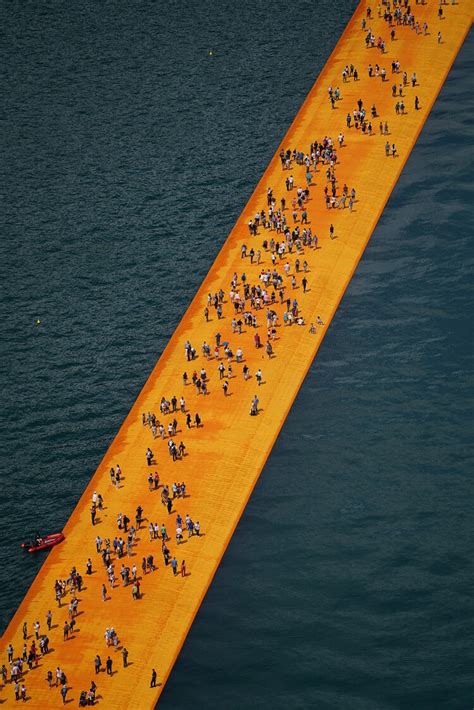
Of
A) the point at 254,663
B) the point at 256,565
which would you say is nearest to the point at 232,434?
the point at 256,565

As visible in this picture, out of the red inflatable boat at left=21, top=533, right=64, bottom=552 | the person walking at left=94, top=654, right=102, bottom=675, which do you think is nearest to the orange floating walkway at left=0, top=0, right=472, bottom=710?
the person walking at left=94, top=654, right=102, bottom=675

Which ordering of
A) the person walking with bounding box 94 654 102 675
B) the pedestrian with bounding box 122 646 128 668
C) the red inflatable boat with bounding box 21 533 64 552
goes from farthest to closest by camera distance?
the red inflatable boat with bounding box 21 533 64 552
the pedestrian with bounding box 122 646 128 668
the person walking with bounding box 94 654 102 675

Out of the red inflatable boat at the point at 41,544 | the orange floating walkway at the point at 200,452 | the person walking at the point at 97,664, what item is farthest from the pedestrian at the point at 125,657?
the red inflatable boat at the point at 41,544

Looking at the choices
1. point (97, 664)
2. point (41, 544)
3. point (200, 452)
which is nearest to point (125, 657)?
point (97, 664)

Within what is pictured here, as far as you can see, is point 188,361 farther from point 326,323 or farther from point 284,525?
point 284,525

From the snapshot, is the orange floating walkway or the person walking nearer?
the person walking

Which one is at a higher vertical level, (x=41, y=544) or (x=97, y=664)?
(x=41, y=544)

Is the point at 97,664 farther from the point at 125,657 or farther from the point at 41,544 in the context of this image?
the point at 41,544

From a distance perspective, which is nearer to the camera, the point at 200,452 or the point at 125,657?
the point at 125,657

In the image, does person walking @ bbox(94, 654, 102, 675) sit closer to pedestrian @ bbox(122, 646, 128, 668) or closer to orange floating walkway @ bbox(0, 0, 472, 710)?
orange floating walkway @ bbox(0, 0, 472, 710)
